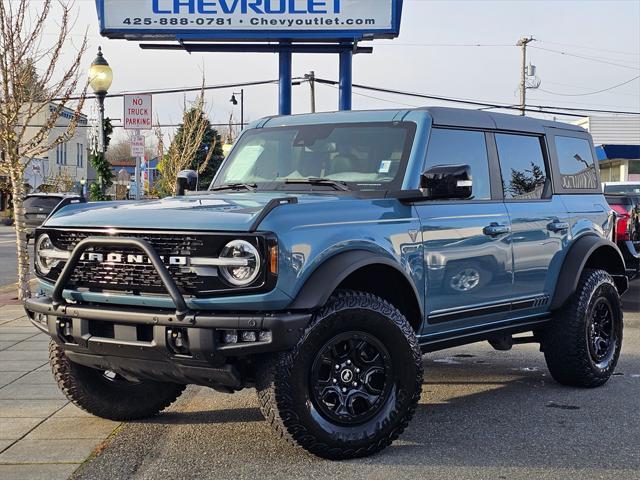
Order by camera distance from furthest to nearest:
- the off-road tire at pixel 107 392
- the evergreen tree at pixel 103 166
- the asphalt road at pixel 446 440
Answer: the evergreen tree at pixel 103 166 < the off-road tire at pixel 107 392 < the asphalt road at pixel 446 440

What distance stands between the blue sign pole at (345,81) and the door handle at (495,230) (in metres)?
9.48

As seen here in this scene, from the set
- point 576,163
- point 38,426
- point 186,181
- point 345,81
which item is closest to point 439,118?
point 576,163

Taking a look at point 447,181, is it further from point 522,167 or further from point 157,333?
point 157,333

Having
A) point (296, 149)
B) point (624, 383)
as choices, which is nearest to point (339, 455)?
point (296, 149)

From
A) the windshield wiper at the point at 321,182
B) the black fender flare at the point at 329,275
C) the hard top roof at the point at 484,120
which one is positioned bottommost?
the black fender flare at the point at 329,275

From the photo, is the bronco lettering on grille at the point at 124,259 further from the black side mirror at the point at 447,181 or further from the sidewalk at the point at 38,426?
the black side mirror at the point at 447,181

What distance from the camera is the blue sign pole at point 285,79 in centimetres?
1509

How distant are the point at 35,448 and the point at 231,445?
115 cm

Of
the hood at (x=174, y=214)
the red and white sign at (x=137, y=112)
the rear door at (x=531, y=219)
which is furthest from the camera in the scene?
the red and white sign at (x=137, y=112)

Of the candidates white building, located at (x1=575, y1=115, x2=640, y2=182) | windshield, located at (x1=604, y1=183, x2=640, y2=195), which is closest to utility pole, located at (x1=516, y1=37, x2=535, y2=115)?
white building, located at (x1=575, y1=115, x2=640, y2=182)

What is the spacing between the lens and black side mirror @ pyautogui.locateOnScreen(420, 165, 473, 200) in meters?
5.08

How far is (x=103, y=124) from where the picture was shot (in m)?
14.8

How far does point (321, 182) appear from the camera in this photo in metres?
5.47

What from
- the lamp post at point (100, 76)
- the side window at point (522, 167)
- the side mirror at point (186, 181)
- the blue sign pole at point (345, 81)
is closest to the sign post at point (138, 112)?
the lamp post at point (100, 76)
